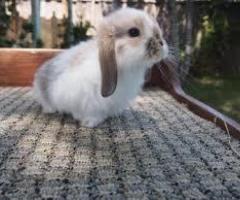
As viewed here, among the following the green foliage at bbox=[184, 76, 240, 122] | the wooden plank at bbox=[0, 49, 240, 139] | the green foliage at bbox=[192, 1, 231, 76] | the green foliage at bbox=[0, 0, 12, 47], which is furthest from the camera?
the green foliage at bbox=[192, 1, 231, 76]

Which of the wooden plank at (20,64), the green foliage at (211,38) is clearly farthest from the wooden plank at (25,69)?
the green foliage at (211,38)

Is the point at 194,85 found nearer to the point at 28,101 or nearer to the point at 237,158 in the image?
the point at 28,101

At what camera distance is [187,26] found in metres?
4.57

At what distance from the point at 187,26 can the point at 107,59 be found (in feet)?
10.3

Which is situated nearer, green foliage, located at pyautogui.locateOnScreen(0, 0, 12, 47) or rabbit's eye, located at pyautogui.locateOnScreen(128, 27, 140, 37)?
rabbit's eye, located at pyautogui.locateOnScreen(128, 27, 140, 37)

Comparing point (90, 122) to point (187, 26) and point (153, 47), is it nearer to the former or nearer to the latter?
point (153, 47)

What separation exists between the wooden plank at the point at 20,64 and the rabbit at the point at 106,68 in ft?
2.65

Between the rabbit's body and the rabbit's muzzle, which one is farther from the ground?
the rabbit's muzzle

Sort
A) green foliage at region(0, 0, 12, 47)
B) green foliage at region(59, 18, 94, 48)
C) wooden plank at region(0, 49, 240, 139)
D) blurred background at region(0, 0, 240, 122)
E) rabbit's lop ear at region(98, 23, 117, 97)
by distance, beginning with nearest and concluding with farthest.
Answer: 1. rabbit's lop ear at region(98, 23, 117, 97)
2. wooden plank at region(0, 49, 240, 139)
3. green foliage at region(0, 0, 12, 47)
4. blurred background at region(0, 0, 240, 122)
5. green foliage at region(59, 18, 94, 48)

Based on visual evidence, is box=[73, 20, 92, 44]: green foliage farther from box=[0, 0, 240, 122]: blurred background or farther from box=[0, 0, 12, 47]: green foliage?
box=[0, 0, 12, 47]: green foliage

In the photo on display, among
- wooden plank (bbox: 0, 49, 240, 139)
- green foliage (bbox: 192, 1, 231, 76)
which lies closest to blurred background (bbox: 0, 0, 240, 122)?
green foliage (bbox: 192, 1, 231, 76)

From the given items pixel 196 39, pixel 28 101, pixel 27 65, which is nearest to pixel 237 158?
pixel 28 101

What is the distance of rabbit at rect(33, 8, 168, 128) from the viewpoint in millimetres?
1556

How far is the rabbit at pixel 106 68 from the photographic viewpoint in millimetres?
1556
